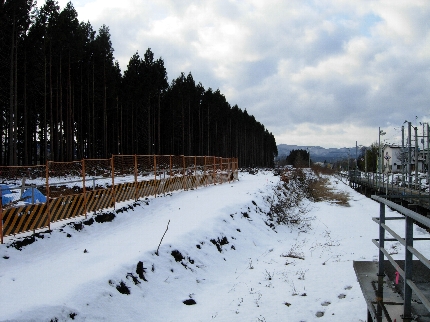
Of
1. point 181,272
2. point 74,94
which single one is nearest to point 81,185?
point 181,272

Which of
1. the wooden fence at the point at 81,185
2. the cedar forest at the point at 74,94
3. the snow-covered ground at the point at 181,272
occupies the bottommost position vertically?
the snow-covered ground at the point at 181,272

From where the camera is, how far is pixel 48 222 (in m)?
9.89

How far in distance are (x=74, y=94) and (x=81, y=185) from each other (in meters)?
28.3

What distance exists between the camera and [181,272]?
7.39m

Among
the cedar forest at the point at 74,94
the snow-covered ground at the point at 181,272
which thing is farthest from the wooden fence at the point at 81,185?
the cedar forest at the point at 74,94

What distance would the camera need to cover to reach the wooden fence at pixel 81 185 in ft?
32.2

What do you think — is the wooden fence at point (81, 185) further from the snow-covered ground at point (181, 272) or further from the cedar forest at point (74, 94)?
the cedar forest at point (74, 94)

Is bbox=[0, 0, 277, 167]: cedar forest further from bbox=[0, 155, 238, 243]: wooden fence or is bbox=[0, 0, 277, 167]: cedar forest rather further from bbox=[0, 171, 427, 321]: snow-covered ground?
bbox=[0, 171, 427, 321]: snow-covered ground

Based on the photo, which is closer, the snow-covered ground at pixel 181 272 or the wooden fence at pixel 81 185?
the snow-covered ground at pixel 181 272

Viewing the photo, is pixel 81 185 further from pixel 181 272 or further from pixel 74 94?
pixel 74 94

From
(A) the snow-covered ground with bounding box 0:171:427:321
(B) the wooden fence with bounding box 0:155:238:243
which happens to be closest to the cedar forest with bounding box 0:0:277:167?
(B) the wooden fence with bounding box 0:155:238:243

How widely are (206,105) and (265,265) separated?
181 ft

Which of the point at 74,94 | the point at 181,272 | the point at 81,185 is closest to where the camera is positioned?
the point at 181,272

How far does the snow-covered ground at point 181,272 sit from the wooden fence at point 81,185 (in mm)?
779
